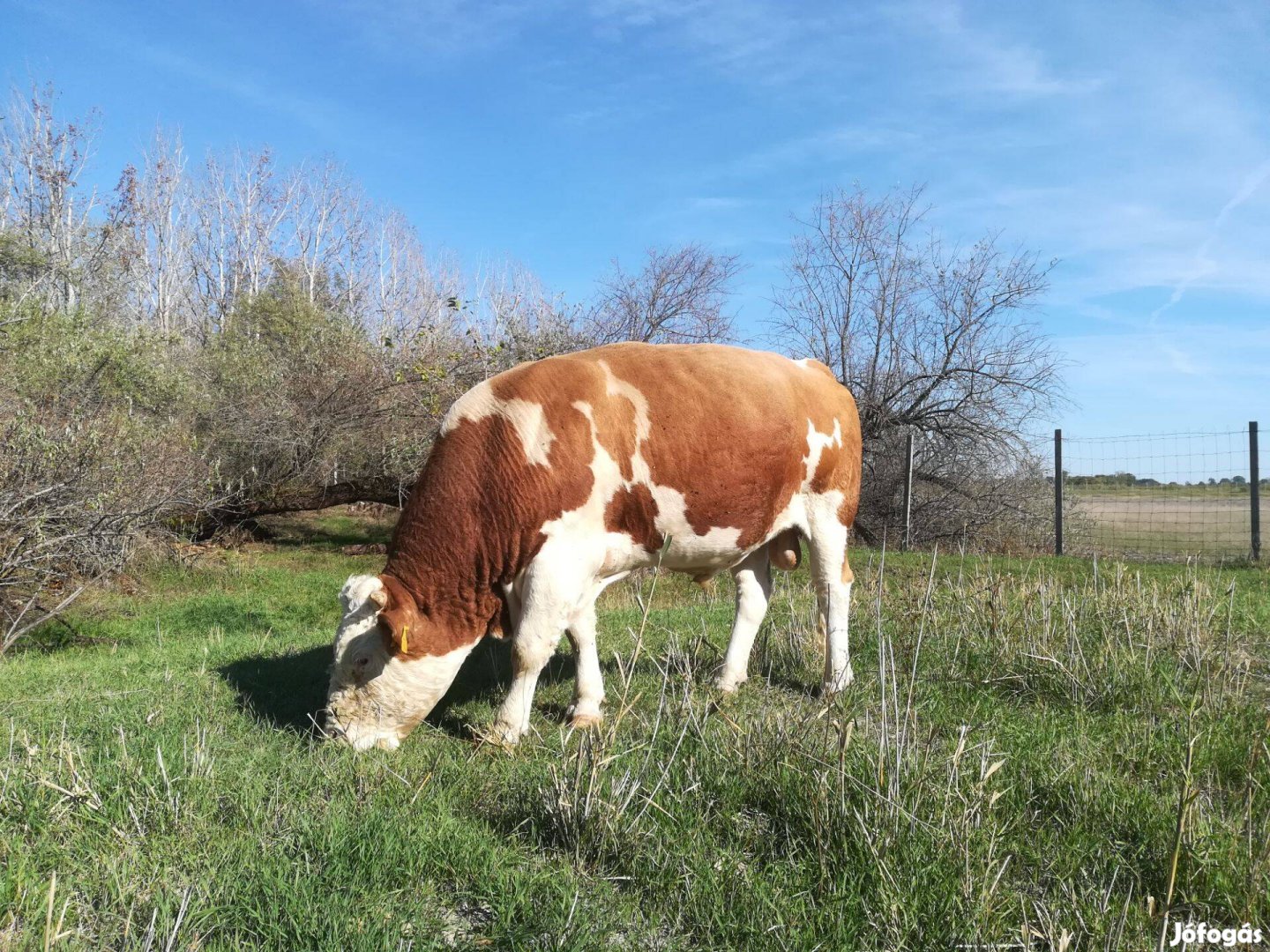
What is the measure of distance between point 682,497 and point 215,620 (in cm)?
804

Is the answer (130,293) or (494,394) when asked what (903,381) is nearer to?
(494,394)

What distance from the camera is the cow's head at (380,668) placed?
4426mm

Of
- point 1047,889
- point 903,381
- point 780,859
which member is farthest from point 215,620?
point 903,381

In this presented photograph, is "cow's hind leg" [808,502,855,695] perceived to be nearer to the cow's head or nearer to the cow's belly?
the cow's belly

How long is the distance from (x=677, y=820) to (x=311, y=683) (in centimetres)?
356

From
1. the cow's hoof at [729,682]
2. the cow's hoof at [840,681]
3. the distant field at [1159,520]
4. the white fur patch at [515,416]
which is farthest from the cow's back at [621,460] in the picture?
the distant field at [1159,520]

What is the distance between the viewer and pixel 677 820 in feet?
10.4

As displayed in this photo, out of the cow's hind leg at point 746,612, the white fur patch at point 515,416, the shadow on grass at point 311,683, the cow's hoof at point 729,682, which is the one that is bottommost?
the shadow on grass at point 311,683

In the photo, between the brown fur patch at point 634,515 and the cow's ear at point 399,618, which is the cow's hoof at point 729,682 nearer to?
the brown fur patch at point 634,515

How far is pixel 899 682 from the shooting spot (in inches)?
203

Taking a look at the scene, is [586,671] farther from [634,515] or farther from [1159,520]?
[1159,520]

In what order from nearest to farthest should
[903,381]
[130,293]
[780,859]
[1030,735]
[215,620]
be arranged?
[780,859], [1030,735], [215,620], [903,381], [130,293]

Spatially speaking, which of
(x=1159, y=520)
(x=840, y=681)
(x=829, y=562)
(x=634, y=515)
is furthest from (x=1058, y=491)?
(x=634, y=515)

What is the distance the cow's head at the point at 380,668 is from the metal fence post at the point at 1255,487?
45.6ft
